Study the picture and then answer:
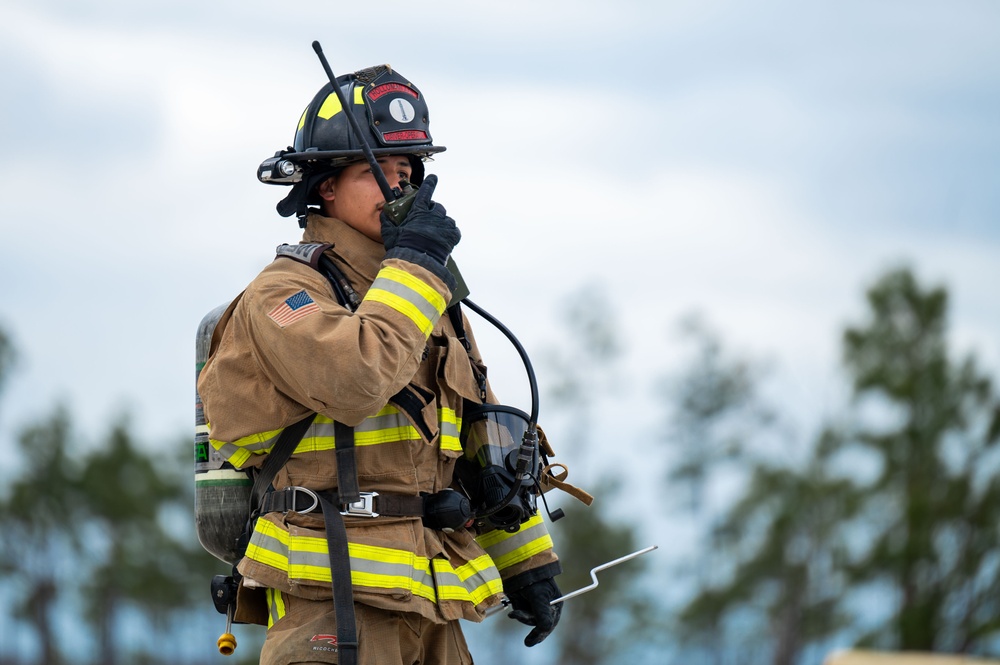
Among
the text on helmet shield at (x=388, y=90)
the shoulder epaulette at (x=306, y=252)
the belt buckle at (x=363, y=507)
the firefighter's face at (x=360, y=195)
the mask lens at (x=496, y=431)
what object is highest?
the text on helmet shield at (x=388, y=90)

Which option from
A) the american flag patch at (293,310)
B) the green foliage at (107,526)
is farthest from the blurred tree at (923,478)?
the american flag patch at (293,310)

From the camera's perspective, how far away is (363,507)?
12.4ft

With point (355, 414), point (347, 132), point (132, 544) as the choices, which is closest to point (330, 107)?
point (347, 132)

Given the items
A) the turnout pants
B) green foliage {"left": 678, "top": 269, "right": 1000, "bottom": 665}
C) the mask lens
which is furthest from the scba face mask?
green foliage {"left": 678, "top": 269, "right": 1000, "bottom": 665}

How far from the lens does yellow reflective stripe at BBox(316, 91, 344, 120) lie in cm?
420

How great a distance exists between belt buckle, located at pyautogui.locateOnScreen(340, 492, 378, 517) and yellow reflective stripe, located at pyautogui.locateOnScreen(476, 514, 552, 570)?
768 mm

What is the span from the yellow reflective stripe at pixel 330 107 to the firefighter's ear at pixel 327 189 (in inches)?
8.4

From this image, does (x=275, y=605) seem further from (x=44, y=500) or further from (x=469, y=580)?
(x=44, y=500)

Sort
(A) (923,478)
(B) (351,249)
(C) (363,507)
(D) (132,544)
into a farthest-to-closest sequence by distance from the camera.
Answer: (D) (132,544) → (A) (923,478) → (B) (351,249) → (C) (363,507)

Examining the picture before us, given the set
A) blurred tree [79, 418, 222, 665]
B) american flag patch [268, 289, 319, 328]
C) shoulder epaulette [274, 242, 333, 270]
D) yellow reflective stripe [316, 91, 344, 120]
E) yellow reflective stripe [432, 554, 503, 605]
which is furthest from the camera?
blurred tree [79, 418, 222, 665]

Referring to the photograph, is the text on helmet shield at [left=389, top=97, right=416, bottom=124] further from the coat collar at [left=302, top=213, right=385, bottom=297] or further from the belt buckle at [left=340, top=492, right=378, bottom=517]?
the belt buckle at [left=340, top=492, right=378, bottom=517]

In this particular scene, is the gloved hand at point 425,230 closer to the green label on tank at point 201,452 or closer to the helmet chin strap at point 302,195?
the helmet chin strap at point 302,195

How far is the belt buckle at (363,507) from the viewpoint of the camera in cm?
376

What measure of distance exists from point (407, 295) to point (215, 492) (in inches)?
39.0
